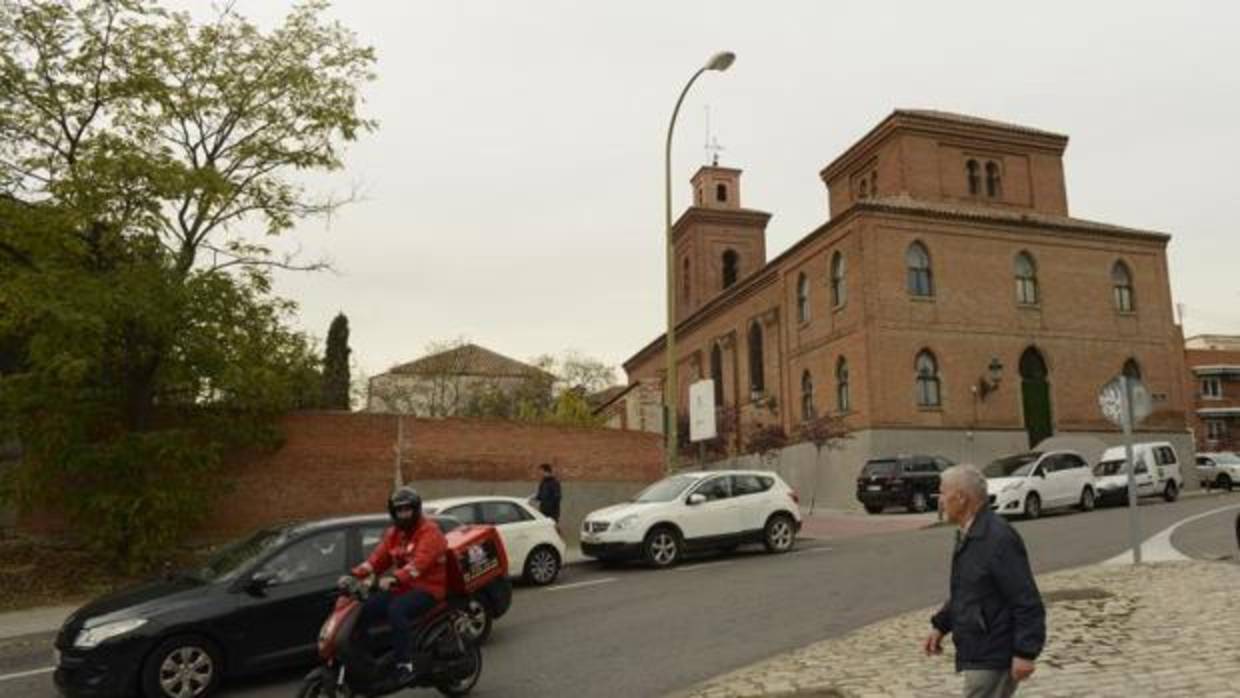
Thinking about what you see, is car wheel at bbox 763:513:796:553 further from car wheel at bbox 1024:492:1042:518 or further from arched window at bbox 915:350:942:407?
arched window at bbox 915:350:942:407

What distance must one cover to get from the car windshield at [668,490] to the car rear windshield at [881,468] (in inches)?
509

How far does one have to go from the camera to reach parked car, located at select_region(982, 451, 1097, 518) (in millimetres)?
24094

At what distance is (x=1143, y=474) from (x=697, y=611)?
70.9ft

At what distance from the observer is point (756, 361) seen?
47688mm

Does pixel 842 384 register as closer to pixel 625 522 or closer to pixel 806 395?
pixel 806 395

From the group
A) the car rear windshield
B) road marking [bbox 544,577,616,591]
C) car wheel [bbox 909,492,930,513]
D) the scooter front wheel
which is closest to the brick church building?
the car rear windshield

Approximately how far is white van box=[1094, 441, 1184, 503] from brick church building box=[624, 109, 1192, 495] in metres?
7.07

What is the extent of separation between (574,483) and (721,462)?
21.4m

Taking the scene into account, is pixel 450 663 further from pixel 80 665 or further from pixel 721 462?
pixel 721 462

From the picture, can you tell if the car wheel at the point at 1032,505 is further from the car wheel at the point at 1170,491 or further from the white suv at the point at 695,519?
the white suv at the point at 695,519

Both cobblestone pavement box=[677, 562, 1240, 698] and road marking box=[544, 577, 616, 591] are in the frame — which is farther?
road marking box=[544, 577, 616, 591]

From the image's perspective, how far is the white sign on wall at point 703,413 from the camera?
874 inches

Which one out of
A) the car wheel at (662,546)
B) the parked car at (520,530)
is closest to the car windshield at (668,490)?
the car wheel at (662,546)

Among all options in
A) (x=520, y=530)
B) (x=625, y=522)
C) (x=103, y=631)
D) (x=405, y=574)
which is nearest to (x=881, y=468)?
(x=625, y=522)
